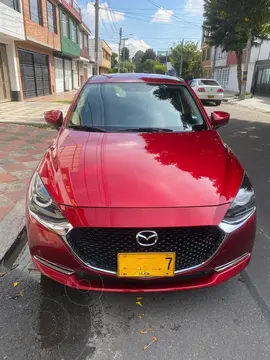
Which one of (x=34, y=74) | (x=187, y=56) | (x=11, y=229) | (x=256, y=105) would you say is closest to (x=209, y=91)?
(x=256, y=105)

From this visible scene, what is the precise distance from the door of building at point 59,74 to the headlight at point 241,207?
70.5 ft

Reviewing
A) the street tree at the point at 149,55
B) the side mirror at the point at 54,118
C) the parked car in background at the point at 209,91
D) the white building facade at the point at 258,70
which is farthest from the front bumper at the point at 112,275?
the street tree at the point at 149,55

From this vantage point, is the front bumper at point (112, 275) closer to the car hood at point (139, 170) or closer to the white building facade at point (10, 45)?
the car hood at point (139, 170)

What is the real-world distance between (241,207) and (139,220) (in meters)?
0.70

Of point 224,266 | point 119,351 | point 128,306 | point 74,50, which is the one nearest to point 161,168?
point 224,266

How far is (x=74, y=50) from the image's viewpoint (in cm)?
2369

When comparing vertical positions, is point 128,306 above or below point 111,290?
below

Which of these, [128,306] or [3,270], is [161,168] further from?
[3,270]

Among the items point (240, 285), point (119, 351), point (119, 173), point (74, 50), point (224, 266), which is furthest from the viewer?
point (74, 50)

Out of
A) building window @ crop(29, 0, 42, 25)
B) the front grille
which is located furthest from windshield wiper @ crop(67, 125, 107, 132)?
building window @ crop(29, 0, 42, 25)

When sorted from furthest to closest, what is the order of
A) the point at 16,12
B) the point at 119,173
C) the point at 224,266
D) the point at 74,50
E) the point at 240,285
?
the point at 74,50 → the point at 16,12 → the point at 240,285 → the point at 119,173 → the point at 224,266

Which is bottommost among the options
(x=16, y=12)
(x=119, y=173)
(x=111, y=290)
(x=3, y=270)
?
(x=3, y=270)

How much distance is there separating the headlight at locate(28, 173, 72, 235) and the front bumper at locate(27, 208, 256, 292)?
39mm

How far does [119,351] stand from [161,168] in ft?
3.88
